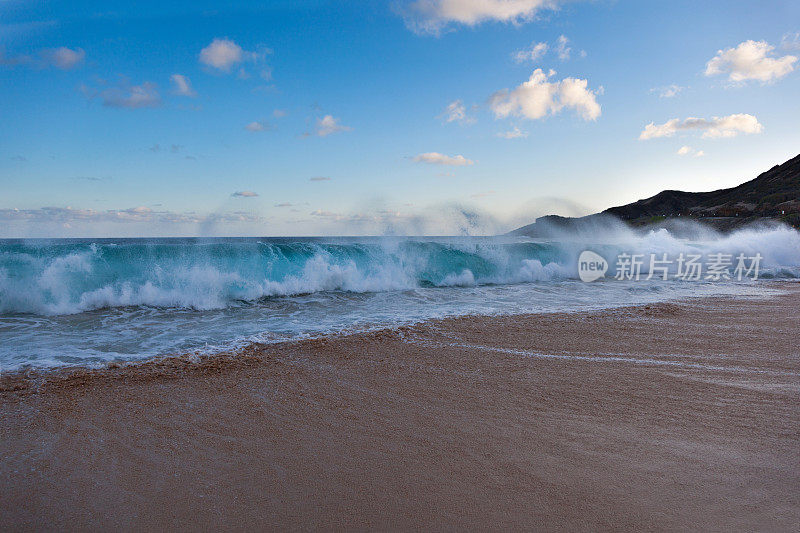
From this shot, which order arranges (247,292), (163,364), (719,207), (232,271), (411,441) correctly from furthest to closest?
(719,207), (232,271), (247,292), (163,364), (411,441)

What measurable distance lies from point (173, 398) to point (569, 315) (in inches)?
248

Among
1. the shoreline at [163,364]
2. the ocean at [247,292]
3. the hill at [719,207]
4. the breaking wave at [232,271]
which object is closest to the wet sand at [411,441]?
the shoreline at [163,364]

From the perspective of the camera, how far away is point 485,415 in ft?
11.0

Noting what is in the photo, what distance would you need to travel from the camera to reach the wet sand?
218 cm

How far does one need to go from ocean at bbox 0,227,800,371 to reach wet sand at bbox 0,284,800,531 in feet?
4.66

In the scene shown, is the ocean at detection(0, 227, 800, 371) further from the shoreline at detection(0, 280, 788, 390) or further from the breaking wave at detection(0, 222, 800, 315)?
the shoreline at detection(0, 280, 788, 390)

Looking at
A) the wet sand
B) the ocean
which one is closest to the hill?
the ocean

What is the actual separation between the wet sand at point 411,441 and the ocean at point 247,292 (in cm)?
142

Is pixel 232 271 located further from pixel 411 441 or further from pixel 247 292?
pixel 411 441

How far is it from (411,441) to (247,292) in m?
8.06

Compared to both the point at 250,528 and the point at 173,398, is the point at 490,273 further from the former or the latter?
the point at 250,528

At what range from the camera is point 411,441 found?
2.93 meters

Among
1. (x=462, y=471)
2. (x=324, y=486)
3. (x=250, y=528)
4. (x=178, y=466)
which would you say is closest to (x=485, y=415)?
(x=462, y=471)

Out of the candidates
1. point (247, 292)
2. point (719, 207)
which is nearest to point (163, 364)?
point (247, 292)
